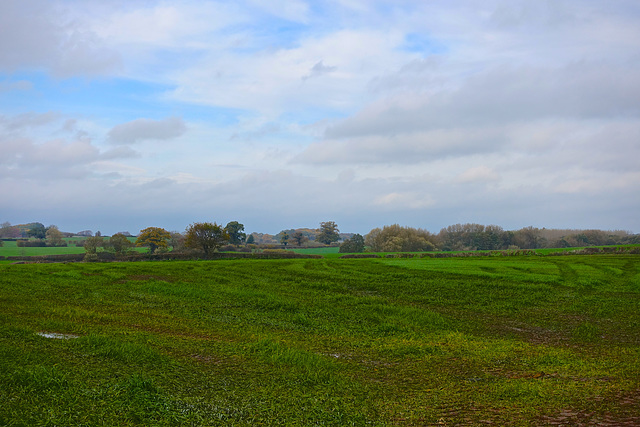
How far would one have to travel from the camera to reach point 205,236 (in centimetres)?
7831

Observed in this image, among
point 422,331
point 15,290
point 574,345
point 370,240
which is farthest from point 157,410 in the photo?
point 370,240

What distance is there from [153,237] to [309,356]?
329 ft

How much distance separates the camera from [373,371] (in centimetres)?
1226

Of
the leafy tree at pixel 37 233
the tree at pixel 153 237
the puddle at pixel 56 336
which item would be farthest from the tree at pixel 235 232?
the puddle at pixel 56 336

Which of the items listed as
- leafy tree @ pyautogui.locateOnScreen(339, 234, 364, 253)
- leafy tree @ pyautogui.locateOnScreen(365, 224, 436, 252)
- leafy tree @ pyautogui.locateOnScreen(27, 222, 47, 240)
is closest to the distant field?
leafy tree @ pyautogui.locateOnScreen(27, 222, 47, 240)

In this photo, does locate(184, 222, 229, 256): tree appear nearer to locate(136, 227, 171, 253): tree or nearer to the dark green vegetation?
locate(136, 227, 171, 253): tree

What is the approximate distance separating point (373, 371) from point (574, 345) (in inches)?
396

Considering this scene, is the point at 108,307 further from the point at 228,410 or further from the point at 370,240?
the point at 370,240

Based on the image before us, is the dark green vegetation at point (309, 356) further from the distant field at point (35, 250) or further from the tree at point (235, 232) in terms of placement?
the tree at point (235, 232)

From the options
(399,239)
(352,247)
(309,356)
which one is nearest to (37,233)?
(352,247)

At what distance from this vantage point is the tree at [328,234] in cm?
16112

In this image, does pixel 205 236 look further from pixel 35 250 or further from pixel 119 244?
pixel 35 250

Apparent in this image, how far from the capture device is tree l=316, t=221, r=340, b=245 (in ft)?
529

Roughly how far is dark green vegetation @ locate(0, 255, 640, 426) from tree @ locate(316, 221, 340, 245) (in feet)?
429
